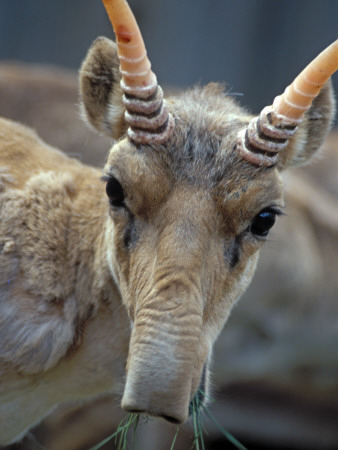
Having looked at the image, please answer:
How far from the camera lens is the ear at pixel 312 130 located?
155 inches

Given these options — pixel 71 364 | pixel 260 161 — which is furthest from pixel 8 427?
pixel 260 161

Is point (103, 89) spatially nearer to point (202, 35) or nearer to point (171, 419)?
point (171, 419)

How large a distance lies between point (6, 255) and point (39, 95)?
3.88 metres

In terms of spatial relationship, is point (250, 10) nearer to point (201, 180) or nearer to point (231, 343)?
point (231, 343)

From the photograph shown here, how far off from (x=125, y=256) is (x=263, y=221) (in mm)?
737

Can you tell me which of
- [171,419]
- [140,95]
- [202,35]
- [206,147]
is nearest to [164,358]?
[171,419]

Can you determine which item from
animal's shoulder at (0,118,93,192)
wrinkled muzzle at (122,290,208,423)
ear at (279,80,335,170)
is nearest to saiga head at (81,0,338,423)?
wrinkled muzzle at (122,290,208,423)

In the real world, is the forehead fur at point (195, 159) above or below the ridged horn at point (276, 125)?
below

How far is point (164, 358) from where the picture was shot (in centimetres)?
265

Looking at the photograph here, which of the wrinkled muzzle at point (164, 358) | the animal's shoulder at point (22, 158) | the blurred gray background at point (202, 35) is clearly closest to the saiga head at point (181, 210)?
the wrinkled muzzle at point (164, 358)

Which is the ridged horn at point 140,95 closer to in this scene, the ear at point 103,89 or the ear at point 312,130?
the ear at point 103,89

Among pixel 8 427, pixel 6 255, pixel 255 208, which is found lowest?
pixel 8 427

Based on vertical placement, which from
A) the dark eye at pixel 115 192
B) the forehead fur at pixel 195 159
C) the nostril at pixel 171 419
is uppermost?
the forehead fur at pixel 195 159

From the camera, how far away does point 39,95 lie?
23.2ft
